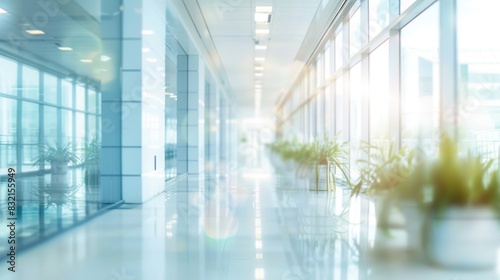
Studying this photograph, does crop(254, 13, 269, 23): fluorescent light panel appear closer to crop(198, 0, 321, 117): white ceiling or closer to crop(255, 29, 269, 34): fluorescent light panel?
crop(198, 0, 321, 117): white ceiling

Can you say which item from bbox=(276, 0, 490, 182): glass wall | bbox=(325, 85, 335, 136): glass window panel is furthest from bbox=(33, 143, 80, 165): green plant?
bbox=(325, 85, 335, 136): glass window panel

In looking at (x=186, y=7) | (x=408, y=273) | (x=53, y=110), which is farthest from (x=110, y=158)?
(x=408, y=273)

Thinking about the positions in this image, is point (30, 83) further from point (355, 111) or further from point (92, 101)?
point (355, 111)

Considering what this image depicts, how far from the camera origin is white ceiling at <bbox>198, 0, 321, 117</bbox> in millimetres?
7246

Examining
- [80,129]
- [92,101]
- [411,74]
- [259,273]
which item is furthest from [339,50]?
[259,273]

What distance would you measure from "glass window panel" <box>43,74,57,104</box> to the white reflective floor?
1201 millimetres

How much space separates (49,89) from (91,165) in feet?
4.17

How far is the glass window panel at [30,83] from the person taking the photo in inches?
135

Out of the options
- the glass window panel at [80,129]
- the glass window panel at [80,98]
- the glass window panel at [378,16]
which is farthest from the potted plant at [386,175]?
the glass window panel at [80,98]

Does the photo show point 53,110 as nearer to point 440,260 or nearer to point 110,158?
point 110,158

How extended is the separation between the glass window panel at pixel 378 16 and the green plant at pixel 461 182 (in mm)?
3227

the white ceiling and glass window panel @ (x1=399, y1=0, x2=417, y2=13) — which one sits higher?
the white ceiling

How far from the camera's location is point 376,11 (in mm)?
6059

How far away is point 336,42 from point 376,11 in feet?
9.32
